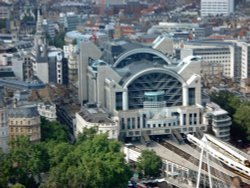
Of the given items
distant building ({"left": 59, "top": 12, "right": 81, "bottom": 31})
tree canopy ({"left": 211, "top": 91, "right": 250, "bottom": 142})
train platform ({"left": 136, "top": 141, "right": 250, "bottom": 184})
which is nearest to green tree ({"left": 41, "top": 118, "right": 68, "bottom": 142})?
train platform ({"left": 136, "top": 141, "right": 250, "bottom": 184})

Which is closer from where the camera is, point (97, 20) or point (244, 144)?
point (244, 144)

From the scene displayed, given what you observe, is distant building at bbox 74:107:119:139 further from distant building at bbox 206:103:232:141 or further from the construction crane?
distant building at bbox 206:103:232:141

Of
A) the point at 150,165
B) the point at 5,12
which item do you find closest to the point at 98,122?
the point at 150,165

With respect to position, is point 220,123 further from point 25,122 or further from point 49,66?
point 49,66

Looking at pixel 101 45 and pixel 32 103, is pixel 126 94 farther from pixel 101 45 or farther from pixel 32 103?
pixel 101 45

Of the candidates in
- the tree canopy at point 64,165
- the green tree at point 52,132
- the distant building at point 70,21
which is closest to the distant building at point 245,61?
the green tree at point 52,132

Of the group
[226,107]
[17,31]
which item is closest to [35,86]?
[226,107]

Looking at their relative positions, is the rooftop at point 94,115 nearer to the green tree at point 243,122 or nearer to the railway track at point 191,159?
the railway track at point 191,159
